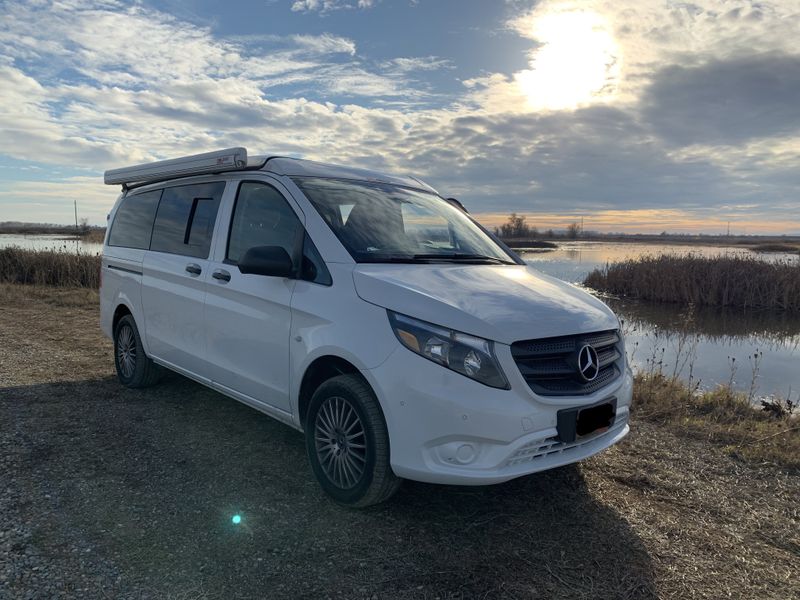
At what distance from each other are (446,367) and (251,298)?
1.72 metres

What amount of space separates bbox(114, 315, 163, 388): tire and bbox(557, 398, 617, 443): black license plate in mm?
4325

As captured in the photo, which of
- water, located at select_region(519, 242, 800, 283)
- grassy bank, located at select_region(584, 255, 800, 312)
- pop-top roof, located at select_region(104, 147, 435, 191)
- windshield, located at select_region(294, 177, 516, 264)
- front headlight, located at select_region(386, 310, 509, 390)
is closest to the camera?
front headlight, located at select_region(386, 310, 509, 390)

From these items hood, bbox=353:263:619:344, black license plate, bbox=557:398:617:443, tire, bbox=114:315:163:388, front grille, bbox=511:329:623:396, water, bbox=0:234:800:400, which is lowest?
water, bbox=0:234:800:400

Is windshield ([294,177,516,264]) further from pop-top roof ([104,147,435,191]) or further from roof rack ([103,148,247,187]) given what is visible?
roof rack ([103,148,247,187])

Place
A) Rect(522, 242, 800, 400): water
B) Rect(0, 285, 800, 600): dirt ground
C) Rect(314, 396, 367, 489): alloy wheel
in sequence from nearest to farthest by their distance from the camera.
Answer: Rect(0, 285, 800, 600): dirt ground, Rect(314, 396, 367, 489): alloy wheel, Rect(522, 242, 800, 400): water

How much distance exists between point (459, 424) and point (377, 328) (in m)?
0.68

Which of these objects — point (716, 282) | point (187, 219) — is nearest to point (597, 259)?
point (716, 282)

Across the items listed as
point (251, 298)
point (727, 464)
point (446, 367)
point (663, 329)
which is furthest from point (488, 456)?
point (663, 329)

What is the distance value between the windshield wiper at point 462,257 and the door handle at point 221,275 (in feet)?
4.74

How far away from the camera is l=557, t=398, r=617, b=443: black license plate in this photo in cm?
307

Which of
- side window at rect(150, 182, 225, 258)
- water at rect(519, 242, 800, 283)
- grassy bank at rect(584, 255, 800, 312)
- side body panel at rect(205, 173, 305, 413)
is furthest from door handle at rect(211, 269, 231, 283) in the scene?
grassy bank at rect(584, 255, 800, 312)

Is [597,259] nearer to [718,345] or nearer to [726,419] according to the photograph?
[718,345]

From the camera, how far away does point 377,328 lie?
3.12m

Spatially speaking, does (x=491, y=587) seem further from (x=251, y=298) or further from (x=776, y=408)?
(x=776, y=408)
